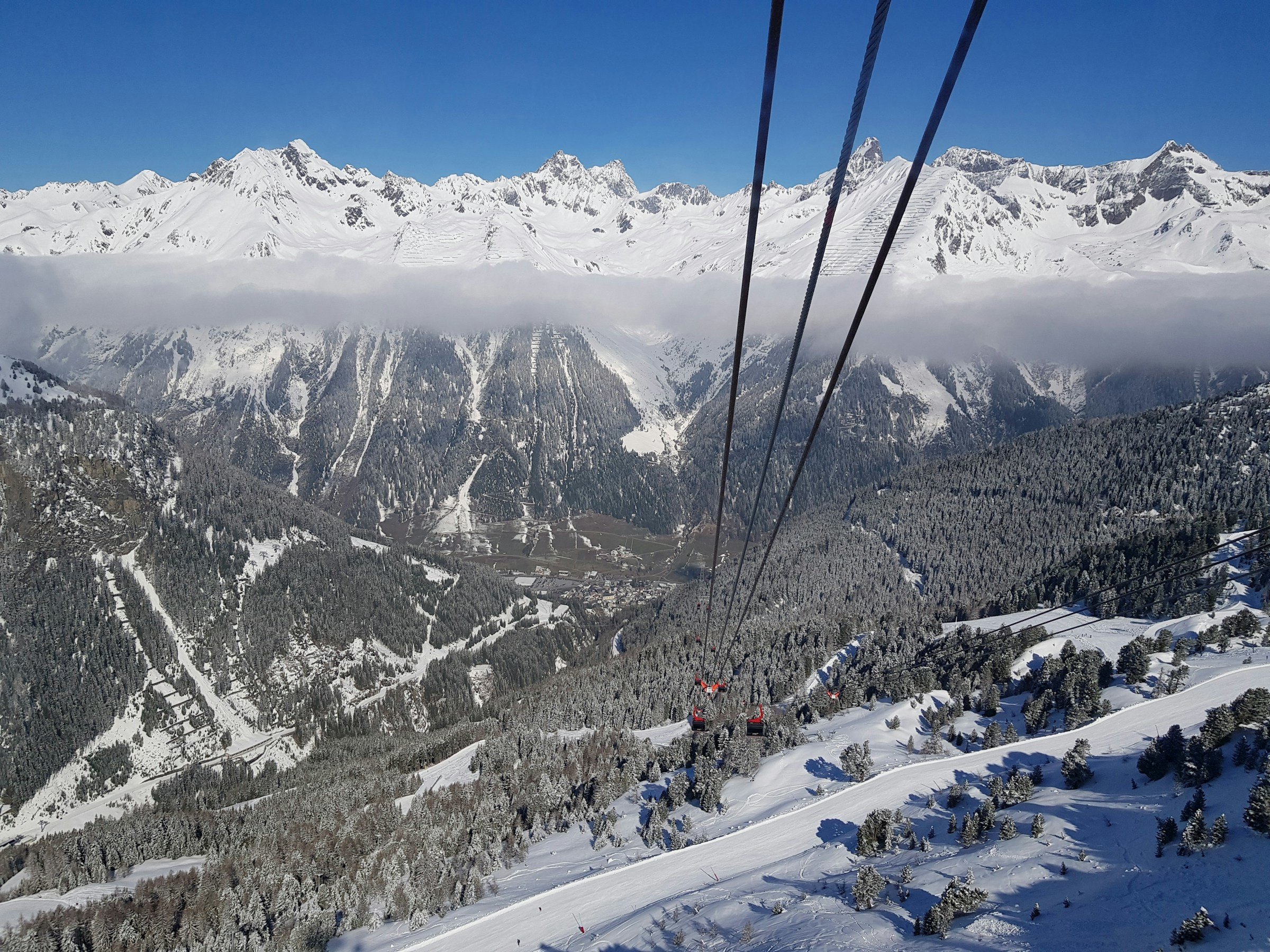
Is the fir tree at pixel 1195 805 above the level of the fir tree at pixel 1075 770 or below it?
above

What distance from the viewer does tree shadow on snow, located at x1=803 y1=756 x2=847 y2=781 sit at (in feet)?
251

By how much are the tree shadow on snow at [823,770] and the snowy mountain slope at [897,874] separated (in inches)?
55.6

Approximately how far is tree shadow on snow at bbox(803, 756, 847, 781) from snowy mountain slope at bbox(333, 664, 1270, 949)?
141 cm

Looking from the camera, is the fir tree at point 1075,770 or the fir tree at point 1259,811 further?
the fir tree at point 1075,770

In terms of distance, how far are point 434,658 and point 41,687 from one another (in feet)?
288

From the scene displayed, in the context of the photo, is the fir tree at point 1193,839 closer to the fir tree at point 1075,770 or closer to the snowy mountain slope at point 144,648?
the fir tree at point 1075,770

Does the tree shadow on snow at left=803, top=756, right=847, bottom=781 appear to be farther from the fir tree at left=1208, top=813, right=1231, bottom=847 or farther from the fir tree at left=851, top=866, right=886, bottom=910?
the fir tree at left=1208, top=813, right=1231, bottom=847

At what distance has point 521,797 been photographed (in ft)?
294

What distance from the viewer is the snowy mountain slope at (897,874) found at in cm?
4000

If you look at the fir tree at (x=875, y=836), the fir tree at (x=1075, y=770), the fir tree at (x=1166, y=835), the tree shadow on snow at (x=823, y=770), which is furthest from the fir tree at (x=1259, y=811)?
the tree shadow on snow at (x=823, y=770)

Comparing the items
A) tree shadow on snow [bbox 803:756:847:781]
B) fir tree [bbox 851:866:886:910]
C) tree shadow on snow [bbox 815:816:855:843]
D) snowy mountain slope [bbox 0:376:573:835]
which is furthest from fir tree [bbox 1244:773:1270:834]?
snowy mountain slope [bbox 0:376:573:835]

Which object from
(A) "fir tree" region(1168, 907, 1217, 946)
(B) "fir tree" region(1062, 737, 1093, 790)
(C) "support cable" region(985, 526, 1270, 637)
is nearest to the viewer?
(C) "support cable" region(985, 526, 1270, 637)

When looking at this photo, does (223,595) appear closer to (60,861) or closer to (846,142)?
(60,861)

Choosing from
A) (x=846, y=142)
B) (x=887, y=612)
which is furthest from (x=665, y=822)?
(x=887, y=612)
